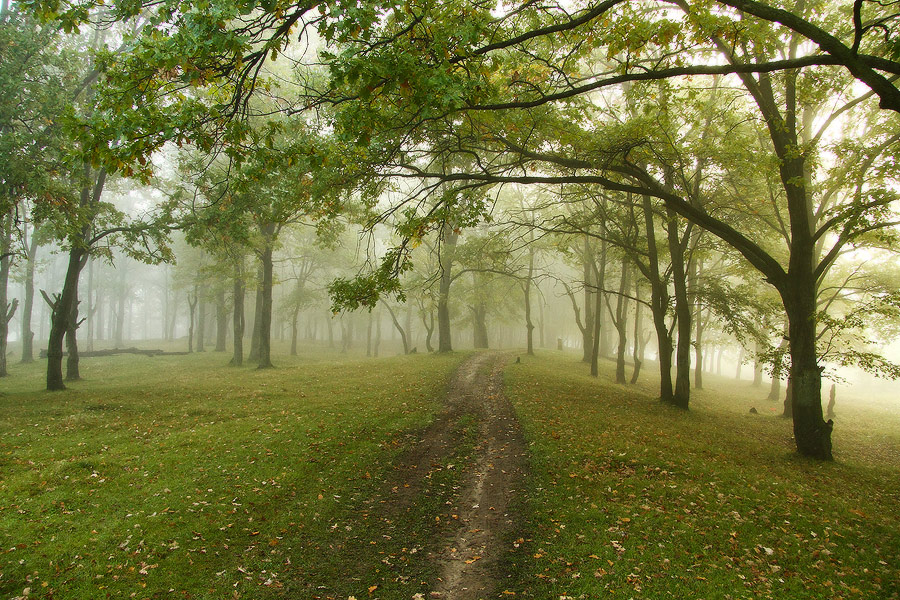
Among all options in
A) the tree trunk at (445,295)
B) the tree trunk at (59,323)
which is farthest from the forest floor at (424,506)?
the tree trunk at (445,295)

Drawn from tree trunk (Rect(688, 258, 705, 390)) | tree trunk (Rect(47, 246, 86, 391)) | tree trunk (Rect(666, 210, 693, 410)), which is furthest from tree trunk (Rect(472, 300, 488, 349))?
tree trunk (Rect(47, 246, 86, 391))

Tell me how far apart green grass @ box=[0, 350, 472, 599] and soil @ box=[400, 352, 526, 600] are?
375 millimetres

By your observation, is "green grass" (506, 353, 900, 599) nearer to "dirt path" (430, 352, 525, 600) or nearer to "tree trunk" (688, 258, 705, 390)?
"dirt path" (430, 352, 525, 600)

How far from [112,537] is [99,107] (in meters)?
5.72

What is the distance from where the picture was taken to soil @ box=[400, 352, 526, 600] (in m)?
5.55

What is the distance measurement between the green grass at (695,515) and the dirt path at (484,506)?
38 cm

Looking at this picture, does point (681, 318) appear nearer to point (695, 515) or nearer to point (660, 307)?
point (660, 307)

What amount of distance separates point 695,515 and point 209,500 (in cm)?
791

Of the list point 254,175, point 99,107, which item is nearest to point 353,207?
point 254,175

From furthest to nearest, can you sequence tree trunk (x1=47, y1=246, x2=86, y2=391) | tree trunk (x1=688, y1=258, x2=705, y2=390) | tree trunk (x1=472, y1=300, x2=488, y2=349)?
tree trunk (x1=472, y1=300, x2=488, y2=349) < tree trunk (x1=688, y1=258, x2=705, y2=390) < tree trunk (x1=47, y1=246, x2=86, y2=391)

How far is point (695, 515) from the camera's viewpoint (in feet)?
23.2

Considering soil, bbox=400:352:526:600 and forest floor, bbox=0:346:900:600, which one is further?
soil, bbox=400:352:526:600

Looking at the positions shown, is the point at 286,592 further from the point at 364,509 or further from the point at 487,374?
the point at 487,374

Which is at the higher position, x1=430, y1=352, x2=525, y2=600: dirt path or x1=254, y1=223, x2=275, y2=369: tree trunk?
x1=254, y1=223, x2=275, y2=369: tree trunk
